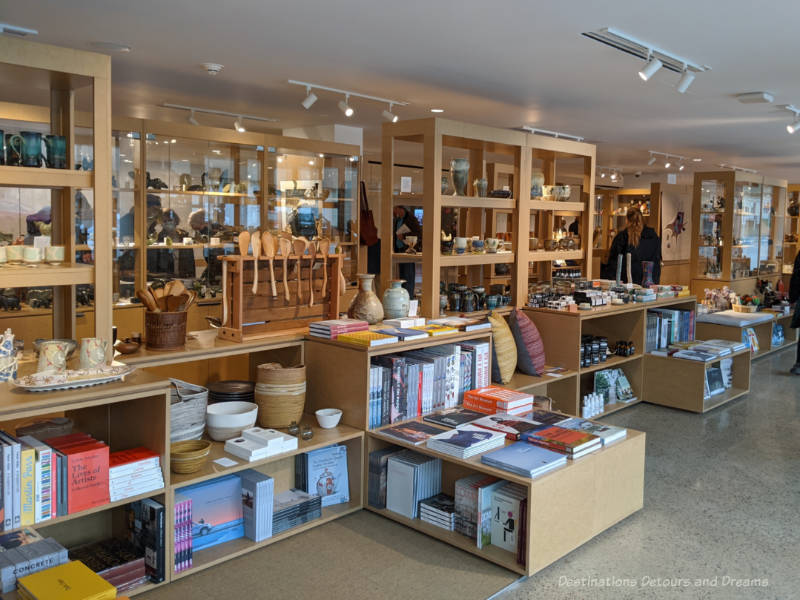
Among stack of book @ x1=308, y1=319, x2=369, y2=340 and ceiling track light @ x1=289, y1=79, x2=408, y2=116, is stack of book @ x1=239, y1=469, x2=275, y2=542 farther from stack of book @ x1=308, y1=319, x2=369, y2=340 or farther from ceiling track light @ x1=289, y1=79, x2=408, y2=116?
ceiling track light @ x1=289, y1=79, x2=408, y2=116

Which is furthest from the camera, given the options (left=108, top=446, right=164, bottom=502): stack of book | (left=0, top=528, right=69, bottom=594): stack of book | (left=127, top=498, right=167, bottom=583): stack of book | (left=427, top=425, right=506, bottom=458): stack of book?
(left=427, top=425, right=506, bottom=458): stack of book

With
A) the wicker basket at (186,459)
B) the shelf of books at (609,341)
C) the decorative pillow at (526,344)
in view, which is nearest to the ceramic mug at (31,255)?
the wicker basket at (186,459)

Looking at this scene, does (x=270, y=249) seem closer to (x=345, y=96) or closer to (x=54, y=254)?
(x=54, y=254)

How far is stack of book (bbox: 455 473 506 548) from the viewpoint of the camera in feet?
11.0

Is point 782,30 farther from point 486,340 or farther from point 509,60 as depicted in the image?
point 486,340

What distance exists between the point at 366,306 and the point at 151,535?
1.79 meters

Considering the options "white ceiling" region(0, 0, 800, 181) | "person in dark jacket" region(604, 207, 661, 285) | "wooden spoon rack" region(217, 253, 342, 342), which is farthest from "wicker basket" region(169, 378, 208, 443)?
"person in dark jacket" region(604, 207, 661, 285)

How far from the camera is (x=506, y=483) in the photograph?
345 centimetres

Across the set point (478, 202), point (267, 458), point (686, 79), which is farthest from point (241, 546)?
point (686, 79)

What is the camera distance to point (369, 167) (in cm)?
1185

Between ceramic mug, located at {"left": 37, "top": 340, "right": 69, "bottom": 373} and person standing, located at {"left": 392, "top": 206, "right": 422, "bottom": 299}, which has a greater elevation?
person standing, located at {"left": 392, "top": 206, "right": 422, "bottom": 299}

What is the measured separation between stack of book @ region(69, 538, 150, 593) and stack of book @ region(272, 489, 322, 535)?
69 centimetres

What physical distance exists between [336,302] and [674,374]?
3.41 metres

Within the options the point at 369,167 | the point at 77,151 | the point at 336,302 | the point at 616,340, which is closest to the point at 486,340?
the point at 336,302
